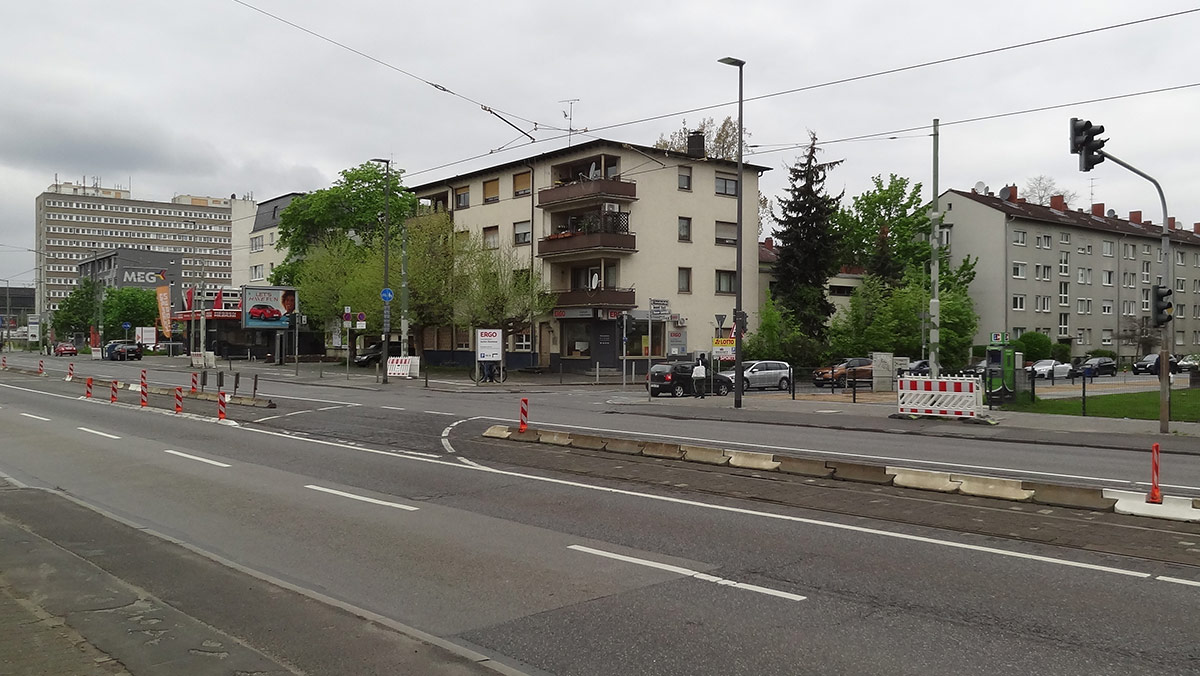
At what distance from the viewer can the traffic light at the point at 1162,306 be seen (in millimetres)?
19328

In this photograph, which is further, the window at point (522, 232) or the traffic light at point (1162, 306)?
the window at point (522, 232)

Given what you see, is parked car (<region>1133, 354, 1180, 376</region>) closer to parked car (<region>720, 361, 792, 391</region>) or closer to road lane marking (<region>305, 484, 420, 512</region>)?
parked car (<region>720, 361, 792, 391</region>)

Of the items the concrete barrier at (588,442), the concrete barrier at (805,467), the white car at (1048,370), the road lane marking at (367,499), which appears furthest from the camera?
the white car at (1048,370)

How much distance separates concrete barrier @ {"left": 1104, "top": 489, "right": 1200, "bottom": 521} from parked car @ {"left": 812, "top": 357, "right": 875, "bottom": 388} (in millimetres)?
26761

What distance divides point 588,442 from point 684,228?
37.8 meters

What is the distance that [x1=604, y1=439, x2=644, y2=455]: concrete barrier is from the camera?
1486 centimetres

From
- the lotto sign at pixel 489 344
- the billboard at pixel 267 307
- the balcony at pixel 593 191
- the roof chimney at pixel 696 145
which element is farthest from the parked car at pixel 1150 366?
the billboard at pixel 267 307

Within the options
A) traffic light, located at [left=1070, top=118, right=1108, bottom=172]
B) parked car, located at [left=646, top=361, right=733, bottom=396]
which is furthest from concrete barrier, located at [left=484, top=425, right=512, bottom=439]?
parked car, located at [left=646, top=361, right=733, bottom=396]

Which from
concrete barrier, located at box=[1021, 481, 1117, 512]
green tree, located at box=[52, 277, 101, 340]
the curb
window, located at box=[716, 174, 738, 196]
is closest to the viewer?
the curb

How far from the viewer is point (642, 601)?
247 inches

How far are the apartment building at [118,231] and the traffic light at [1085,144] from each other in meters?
156

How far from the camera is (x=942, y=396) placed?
75.9ft

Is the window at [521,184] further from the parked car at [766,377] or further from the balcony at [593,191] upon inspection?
the parked car at [766,377]

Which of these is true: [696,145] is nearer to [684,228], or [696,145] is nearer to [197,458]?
[684,228]
